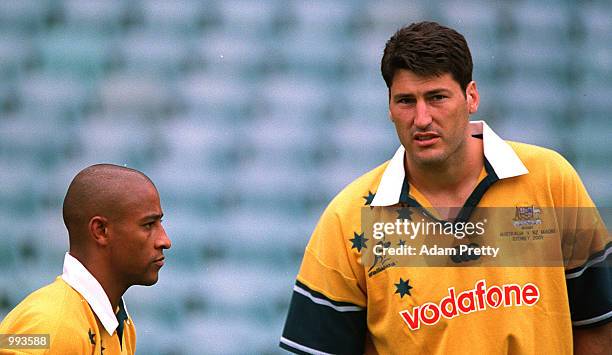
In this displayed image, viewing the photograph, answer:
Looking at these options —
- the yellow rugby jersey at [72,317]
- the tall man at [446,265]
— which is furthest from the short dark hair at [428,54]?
the yellow rugby jersey at [72,317]

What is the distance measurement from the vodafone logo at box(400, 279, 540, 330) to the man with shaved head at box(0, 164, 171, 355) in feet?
2.12

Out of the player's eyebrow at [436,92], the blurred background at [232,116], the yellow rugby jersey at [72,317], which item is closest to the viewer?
the yellow rugby jersey at [72,317]

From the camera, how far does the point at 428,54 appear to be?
2625mm

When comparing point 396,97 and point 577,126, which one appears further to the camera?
point 577,126

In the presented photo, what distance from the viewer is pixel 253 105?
383cm

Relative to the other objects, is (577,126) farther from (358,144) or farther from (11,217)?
(11,217)

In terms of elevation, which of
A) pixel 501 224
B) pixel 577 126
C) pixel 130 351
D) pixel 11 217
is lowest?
pixel 130 351

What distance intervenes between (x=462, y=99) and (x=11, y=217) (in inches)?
70.2

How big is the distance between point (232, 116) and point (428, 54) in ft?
4.33

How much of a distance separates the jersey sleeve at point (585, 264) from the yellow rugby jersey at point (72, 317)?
1109mm

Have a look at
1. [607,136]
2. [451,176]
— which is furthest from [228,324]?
[607,136]

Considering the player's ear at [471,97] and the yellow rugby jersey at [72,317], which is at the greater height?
the player's ear at [471,97]

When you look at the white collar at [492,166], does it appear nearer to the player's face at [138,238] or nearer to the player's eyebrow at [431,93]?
the player's eyebrow at [431,93]

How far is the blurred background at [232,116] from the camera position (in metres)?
3.70
